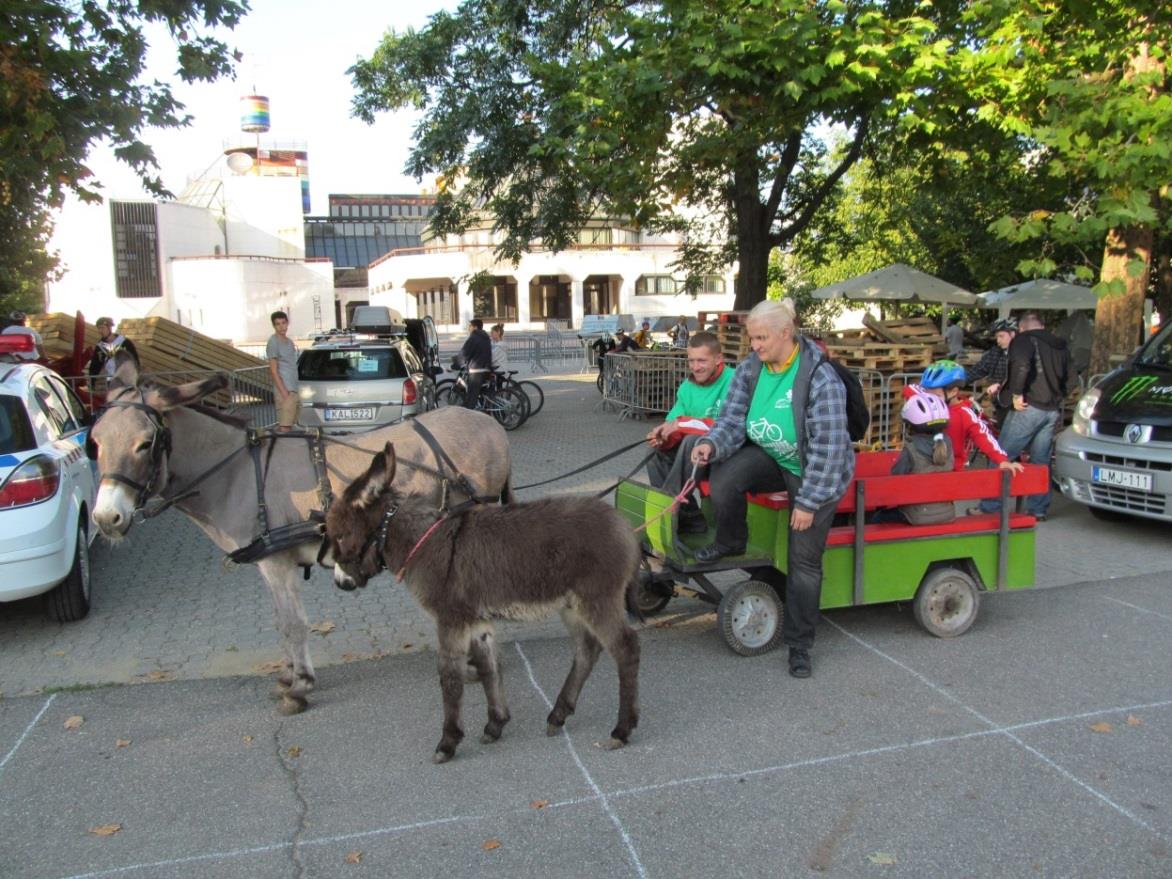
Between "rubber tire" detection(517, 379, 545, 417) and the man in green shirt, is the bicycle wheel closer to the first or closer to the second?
"rubber tire" detection(517, 379, 545, 417)

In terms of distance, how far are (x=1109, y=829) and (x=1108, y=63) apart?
9.36 metres

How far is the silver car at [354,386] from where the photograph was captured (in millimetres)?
13445

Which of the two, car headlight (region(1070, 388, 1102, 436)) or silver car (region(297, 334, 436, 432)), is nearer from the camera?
car headlight (region(1070, 388, 1102, 436))

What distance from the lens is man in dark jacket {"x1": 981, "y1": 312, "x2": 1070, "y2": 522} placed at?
351 inches

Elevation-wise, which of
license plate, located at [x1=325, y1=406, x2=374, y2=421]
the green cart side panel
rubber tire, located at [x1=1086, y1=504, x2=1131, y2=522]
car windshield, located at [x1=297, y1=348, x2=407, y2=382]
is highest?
car windshield, located at [x1=297, y1=348, x2=407, y2=382]

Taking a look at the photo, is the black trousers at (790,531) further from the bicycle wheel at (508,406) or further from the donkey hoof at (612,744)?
the bicycle wheel at (508,406)

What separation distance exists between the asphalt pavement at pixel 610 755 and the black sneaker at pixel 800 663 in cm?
11

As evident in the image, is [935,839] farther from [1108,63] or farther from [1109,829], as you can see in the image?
[1108,63]

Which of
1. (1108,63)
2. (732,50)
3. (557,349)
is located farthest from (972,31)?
(557,349)

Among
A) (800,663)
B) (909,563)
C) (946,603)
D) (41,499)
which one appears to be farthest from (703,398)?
(41,499)

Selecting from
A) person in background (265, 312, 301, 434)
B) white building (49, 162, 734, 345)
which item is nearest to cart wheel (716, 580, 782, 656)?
person in background (265, 312, 301, 434)

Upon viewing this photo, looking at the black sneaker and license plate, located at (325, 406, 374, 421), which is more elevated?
license plate, located at (325, 406, 374, 421)

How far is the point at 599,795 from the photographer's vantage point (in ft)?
12.8

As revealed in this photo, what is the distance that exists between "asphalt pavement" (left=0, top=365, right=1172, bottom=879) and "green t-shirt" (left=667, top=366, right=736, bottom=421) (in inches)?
56.6
